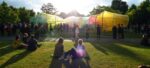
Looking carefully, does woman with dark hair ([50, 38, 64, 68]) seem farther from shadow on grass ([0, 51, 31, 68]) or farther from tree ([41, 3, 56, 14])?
tree ([41, 3, 56, 14])

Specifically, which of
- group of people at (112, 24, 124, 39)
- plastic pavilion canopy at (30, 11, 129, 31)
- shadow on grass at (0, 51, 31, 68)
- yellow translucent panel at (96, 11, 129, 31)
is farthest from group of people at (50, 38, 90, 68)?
yellow translucent panel at (96, 11, 129, 31)

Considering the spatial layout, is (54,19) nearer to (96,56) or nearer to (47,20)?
(47,20)

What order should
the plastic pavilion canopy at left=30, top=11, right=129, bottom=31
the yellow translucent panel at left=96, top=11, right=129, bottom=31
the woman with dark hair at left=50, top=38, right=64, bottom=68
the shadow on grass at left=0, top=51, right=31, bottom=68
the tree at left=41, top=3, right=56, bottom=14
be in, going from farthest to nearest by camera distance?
the tree at left=41, top=3, right=56, bottom=14 < the plastic pavilion canopy at left=30, top=11, right=129, bottom=31 < the yellow translucent panel at left=96, top=11, right=129, bottom=31 < the woman with dark hair at left=50, top=38, right=64, bottom=68 < the shadow on grass at left=0, top=51, right=31, bottom=68

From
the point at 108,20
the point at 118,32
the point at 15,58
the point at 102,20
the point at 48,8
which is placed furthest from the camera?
the point at 48,8

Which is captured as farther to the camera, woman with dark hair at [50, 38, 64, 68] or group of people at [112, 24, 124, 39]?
group of people at [112, 24, 124, 39]

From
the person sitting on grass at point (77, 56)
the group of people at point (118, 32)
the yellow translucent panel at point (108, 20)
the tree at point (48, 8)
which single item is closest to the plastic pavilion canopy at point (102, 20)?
the yellow translucent panel at point (108, 20)

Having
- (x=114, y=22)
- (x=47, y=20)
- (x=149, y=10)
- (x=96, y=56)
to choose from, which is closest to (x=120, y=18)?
(x=114, y=22)

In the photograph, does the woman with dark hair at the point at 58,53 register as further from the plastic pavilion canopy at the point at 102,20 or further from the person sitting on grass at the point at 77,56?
the plastic pavilion canopy at the point at 102,20

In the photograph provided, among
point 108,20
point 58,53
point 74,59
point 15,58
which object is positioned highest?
point 108,20

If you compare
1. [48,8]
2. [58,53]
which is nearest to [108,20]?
[58,53]

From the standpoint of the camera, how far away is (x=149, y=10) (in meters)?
85.4

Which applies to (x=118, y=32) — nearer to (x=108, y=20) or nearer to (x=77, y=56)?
(x=108, y=20)

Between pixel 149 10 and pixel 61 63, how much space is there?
6786cm

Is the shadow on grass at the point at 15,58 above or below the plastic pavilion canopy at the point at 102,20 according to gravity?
below
